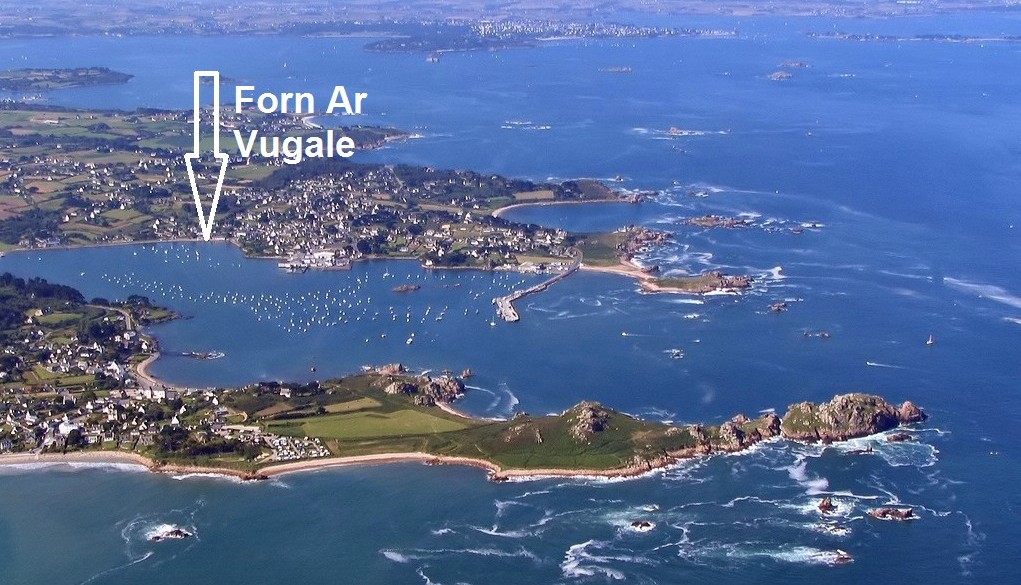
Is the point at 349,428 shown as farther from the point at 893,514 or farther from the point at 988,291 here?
the point at 988,291

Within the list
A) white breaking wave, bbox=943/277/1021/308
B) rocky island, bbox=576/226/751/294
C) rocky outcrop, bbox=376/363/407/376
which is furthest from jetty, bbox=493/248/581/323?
white breaking wave, bbox=943/277/1021/308

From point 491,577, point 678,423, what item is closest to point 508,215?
point 678,423

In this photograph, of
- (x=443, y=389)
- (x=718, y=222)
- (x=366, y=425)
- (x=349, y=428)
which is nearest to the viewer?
(x=349, y=428)

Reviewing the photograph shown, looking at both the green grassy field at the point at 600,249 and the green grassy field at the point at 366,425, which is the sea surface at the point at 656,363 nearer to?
the green grassy field at the point at 366,425

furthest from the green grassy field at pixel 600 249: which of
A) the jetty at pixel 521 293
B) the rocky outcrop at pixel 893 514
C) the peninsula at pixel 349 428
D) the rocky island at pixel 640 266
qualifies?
Result: the rocky outcrop at pixel 893 514

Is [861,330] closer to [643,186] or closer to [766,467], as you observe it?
[766,467]

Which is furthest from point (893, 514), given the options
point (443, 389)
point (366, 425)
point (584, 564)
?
point (366, 425)
